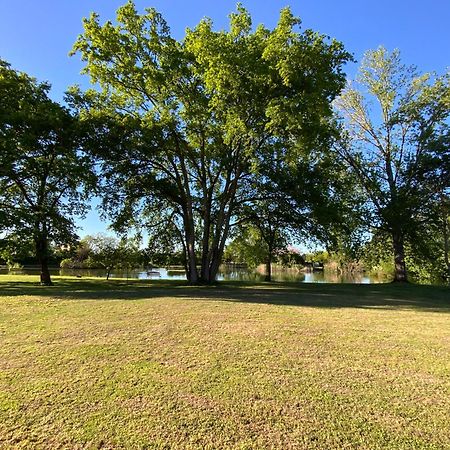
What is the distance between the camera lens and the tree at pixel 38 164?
15.9 m

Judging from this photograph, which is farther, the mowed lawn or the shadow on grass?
the shadow on grass

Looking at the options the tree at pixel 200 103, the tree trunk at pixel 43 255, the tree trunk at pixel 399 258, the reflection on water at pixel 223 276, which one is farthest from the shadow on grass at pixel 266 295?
the reflection on water at pixel 223 276

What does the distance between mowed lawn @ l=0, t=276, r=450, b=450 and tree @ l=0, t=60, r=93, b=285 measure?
1030 cm

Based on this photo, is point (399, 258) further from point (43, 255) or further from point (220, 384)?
point (220, 384)

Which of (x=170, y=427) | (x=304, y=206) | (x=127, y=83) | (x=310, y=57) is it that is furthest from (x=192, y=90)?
(x=170, y=427)

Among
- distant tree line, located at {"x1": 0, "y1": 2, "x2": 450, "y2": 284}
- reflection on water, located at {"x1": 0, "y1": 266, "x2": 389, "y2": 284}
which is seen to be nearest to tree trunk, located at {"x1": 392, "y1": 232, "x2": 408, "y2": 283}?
distant tree line, located at {"x1": 0, "y1": 2, "x2": 450, "y2": 284}

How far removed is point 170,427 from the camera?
10.5 ft

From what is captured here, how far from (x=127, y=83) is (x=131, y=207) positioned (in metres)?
6.43

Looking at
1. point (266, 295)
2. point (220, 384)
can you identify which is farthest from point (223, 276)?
point (220, 384)

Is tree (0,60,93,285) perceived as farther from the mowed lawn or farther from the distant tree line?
the mowed lawn

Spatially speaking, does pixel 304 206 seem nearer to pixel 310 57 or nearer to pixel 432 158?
pixel 310 57

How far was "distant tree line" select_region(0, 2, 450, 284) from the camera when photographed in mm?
15461

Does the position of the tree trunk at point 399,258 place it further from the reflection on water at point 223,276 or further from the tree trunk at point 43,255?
the tree trunk at point 43,255

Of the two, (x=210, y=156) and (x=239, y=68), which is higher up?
(x=239, y=68)
